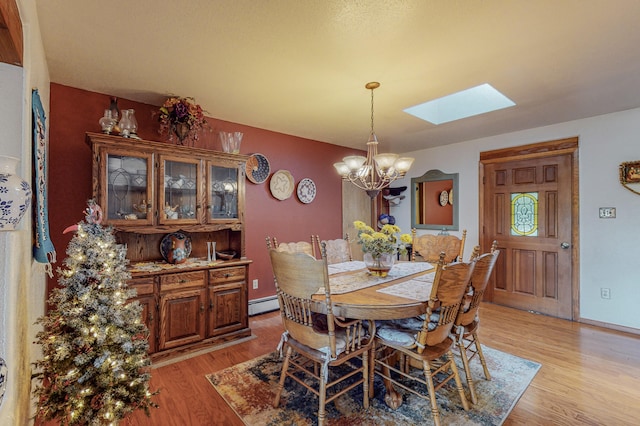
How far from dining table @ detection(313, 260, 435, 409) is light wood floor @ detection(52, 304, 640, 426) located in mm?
933

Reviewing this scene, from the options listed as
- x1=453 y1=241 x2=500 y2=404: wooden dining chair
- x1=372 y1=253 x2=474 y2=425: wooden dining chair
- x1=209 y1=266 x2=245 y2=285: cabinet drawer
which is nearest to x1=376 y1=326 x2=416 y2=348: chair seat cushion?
x1=372 y1=253 x2=474 y2=425: wooden dining chair

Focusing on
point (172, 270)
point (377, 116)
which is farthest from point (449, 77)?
point (172, 270)

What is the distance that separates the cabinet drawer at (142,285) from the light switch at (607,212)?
15.9 ft

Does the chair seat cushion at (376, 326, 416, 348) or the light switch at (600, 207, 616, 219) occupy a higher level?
the light switch at (600, 207, 616, 219)

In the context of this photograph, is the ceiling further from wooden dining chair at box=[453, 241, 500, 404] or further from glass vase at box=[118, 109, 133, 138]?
wooden dining chair at box=[453, 241, 500, 404]

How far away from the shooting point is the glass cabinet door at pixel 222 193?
118 inches

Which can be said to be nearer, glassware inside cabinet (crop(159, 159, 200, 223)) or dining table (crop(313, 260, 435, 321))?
dining table (crop(313, 260, 435, 321))

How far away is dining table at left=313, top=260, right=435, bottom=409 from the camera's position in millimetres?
1733

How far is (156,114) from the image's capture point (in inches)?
113

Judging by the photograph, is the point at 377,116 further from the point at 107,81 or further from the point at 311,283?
the point at 107,81

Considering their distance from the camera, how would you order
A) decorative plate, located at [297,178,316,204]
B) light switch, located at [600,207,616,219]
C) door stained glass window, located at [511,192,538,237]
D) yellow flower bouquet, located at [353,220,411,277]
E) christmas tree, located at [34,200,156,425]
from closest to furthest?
christmas tree, located at [34,200,156,425]
yellow flower bouquet, located at [353,220,411,277]
light switch, located at [600,207,616,219]
door stained glass window, located at [511,192,538,237]
decorative plate, located at [297,178,316,204]

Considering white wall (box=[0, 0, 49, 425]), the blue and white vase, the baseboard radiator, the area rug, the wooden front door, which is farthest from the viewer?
the baseboard radiator

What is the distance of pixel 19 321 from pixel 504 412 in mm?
2710

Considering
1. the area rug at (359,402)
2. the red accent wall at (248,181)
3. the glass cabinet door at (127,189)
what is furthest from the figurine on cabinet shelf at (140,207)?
the area rug at (359,402)
